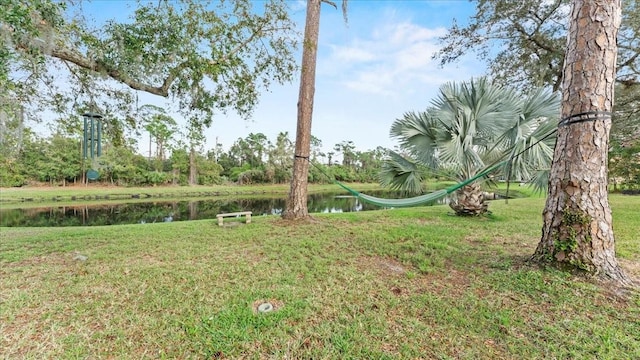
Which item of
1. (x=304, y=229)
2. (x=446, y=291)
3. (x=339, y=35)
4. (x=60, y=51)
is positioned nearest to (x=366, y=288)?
(x=446, y=291)

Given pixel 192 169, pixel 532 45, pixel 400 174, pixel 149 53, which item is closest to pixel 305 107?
pixel 400 174

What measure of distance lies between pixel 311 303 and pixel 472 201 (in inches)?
183

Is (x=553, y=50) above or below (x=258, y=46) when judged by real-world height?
above

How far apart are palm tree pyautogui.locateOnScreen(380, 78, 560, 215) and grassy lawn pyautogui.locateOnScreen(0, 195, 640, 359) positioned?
1733mm

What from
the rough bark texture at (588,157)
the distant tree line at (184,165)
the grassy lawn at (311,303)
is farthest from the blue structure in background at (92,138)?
the distant tree line at (184,165)

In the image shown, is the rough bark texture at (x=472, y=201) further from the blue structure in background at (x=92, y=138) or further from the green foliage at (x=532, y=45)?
the blue structure in background at (x=92, y=138)

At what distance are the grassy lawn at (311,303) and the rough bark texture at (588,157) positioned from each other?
247mm

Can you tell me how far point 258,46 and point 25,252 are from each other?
421 centimetres

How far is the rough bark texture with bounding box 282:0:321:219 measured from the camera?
4906 millimetres

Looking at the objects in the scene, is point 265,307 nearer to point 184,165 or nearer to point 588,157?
point 588,157

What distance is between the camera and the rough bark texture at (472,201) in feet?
17.4

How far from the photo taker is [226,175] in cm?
2961

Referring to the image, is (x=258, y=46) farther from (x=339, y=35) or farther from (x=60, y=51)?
(x=60, y=51)

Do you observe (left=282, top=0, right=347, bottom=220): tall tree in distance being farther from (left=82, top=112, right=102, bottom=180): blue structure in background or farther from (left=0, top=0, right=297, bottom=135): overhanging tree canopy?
(left=82, top=112, right=102, bottom=180): blue structure in background
